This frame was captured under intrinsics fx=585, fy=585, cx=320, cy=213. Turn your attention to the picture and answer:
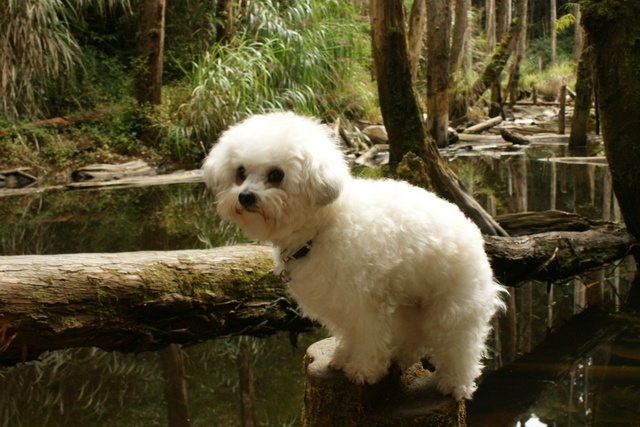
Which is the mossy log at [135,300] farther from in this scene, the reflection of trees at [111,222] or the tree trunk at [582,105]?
the tree trunk at [582,105]

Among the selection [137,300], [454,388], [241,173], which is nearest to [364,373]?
[454,388]

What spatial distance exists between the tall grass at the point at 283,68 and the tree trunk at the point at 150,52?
32.1 inches

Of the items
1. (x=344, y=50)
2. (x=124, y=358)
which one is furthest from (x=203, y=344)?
(x=344, y=50)

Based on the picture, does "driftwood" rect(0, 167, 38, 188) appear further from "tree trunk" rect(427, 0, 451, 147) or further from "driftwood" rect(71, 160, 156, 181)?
"tree trunk" rect(427, 0, 451, 147)

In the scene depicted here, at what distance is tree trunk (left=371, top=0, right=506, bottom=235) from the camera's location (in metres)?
5.11

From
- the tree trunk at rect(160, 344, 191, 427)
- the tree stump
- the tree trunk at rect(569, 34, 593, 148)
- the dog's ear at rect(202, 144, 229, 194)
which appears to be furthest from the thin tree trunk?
the tree trunk at rect(569, 34, 593, 148)

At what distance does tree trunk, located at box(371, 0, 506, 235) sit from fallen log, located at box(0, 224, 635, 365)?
1291mm

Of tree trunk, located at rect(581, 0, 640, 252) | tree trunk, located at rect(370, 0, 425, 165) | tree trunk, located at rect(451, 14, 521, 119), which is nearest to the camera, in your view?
tree trunk, located at rect(581, 0, 640, 252)

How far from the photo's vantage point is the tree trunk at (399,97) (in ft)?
16.8

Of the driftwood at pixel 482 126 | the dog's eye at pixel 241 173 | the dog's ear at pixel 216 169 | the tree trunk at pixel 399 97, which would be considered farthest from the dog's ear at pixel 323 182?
the driftwood at pixel 482 126

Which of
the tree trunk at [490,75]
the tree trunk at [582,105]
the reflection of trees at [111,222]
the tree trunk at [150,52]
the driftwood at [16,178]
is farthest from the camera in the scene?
the tree trunk at [490,75]

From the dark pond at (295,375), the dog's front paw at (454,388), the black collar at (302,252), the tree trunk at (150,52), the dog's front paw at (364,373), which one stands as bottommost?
the dark pond at (295,375)

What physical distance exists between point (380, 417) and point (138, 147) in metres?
10.4

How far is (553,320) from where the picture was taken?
420cm
